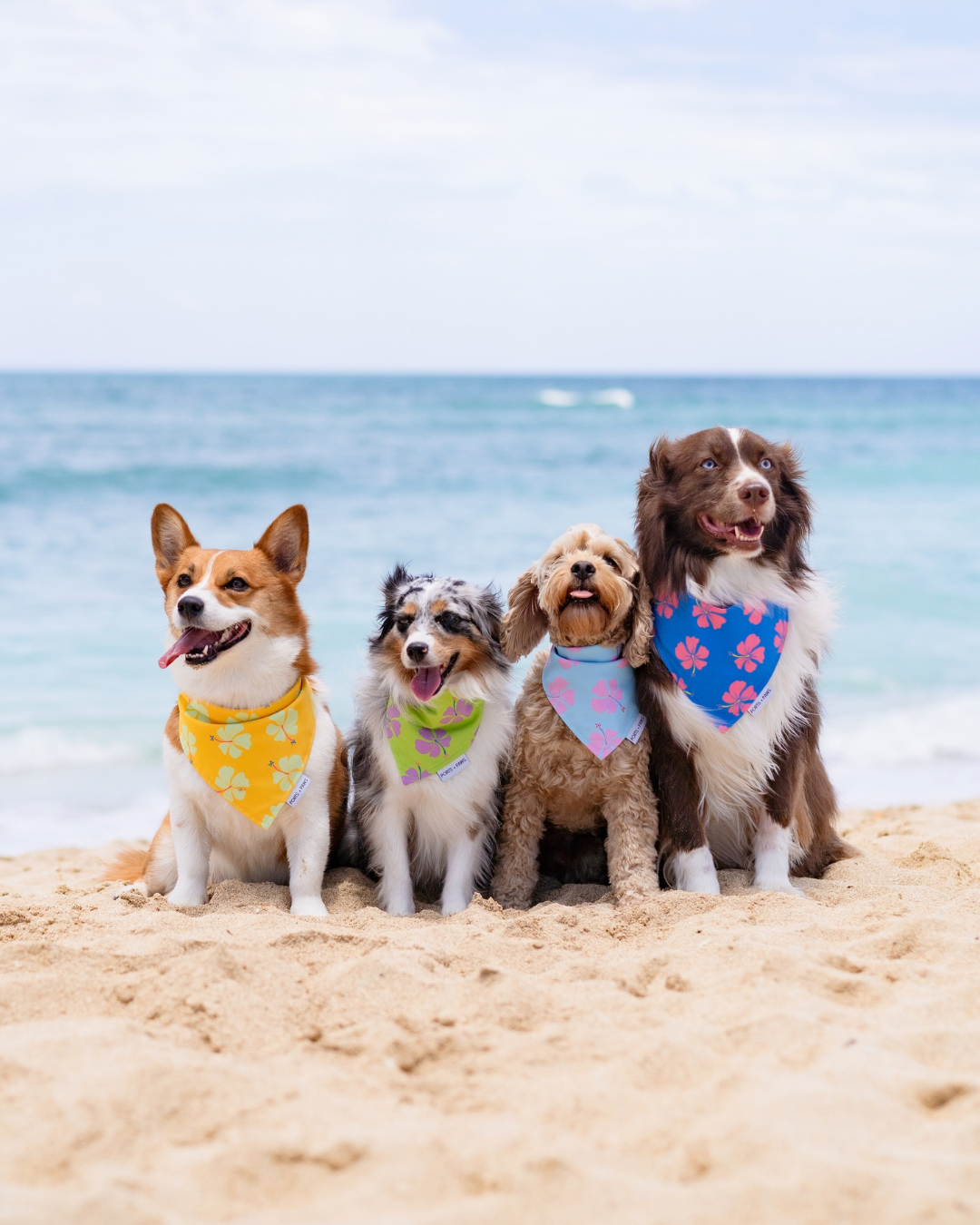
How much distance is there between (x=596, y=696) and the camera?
4262mm

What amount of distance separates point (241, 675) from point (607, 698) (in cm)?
135

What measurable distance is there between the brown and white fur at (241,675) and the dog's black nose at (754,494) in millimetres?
1610

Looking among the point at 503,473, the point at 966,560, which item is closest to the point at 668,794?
the point at 966,560

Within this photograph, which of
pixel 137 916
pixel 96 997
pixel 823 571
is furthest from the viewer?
pixel 823 571

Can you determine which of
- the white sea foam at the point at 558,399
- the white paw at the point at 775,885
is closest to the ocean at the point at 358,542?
the white paw at the point at 775,885

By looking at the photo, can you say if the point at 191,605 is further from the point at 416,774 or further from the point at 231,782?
the point at 416,774

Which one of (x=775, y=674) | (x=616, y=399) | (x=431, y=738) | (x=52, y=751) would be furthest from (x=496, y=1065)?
(x=616, y=399)

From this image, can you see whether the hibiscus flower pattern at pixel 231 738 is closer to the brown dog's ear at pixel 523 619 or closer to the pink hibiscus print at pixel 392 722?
the pink hibiscus print at pixel 392 722

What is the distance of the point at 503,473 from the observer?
19109 millimetres

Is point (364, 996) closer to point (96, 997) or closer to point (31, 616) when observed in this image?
point (96, 997)

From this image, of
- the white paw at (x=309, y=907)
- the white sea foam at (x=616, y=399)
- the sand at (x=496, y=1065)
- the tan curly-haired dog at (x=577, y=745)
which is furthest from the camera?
the white sea foam at (x=616, y=399)

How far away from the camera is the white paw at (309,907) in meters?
4.11

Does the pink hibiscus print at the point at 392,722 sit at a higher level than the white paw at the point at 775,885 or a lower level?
higher

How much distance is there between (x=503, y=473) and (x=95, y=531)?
299 inches
